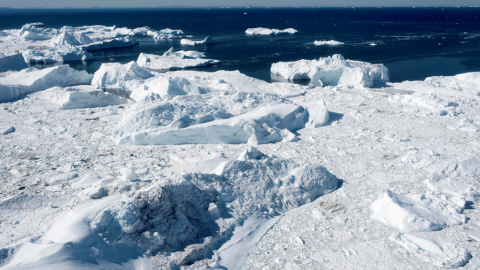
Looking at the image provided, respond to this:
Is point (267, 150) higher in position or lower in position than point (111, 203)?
lower

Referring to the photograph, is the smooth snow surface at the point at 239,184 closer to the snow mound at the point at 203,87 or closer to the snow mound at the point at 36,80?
the snow mound at the point at 36,80

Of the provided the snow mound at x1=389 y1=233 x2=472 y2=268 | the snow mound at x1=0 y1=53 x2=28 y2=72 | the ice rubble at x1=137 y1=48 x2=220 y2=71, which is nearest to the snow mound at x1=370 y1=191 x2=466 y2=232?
the snow mound at x1=389 y1=233 x2=472 y2=268

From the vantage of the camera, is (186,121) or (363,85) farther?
(363,85)

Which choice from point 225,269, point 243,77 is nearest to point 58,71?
point 243,77

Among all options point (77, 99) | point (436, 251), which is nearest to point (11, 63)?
point (77, 99)

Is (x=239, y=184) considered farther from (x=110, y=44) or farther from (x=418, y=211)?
(x=110, y=44)

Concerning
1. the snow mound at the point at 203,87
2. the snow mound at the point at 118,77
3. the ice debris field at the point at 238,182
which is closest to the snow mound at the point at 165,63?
the snow mound at the point at 118,77

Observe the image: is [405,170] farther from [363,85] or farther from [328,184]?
[363,85]
